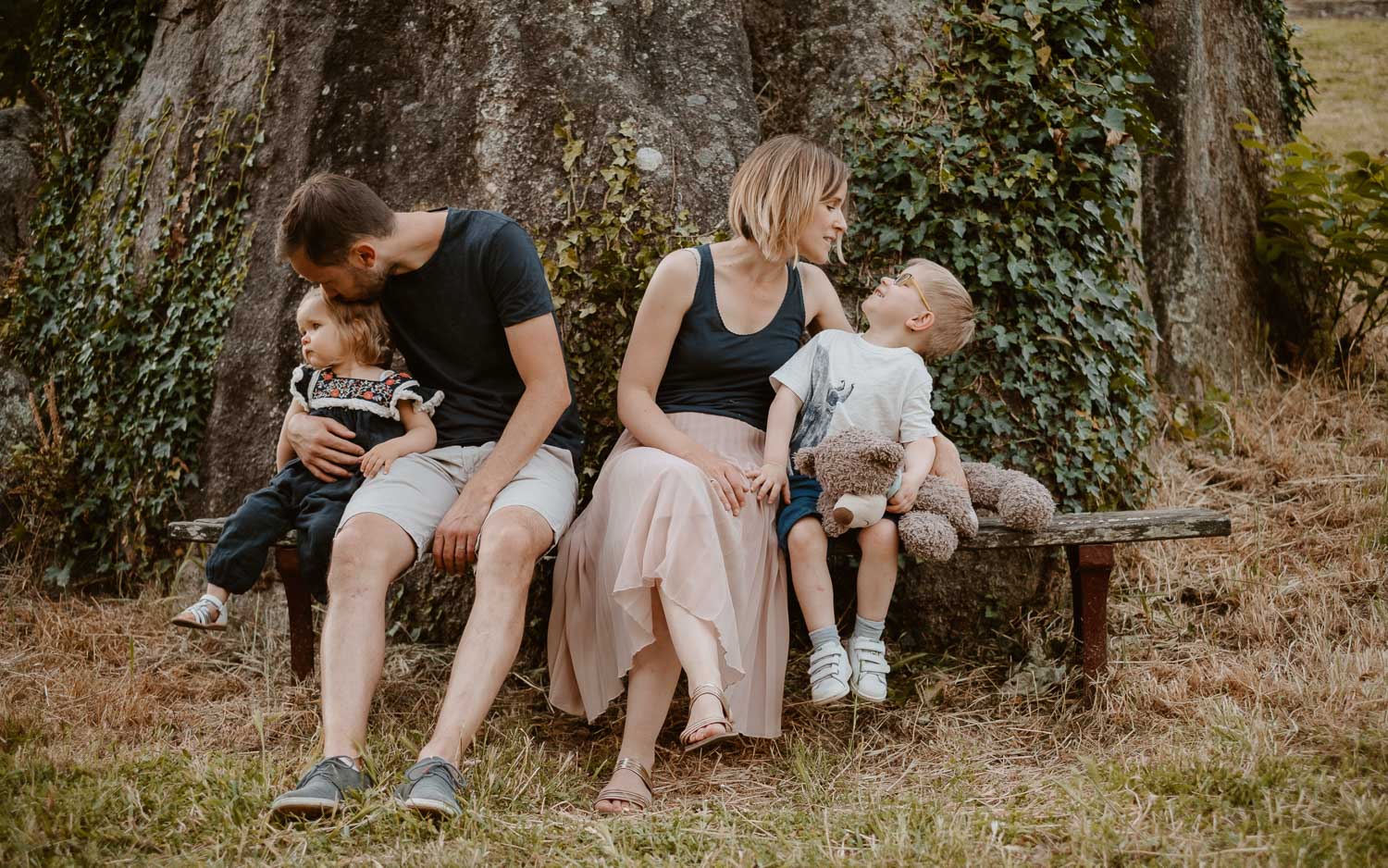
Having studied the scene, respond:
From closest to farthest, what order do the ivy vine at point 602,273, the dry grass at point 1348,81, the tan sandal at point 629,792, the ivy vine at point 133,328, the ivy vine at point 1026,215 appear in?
the tan sandal at point 629,792 < the ivy vine at point 602,273 < the ivy vine at point 1026,215 < the ivy vine at point 133,328 < the dry grass at point 1348,81

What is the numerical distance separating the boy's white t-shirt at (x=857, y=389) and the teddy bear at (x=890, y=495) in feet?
0.39

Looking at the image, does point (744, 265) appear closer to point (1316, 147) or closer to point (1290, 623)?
point (1290, 623)

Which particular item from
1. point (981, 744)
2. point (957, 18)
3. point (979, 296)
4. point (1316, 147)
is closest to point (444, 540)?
point (981, 744)

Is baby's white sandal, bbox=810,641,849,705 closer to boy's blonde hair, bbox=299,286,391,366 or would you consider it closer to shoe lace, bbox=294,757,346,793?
shoe lace, bbox=294,757,346,793

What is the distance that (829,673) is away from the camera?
3172mm

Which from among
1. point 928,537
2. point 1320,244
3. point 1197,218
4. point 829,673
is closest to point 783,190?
point 928,537

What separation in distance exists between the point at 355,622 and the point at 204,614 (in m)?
0.55

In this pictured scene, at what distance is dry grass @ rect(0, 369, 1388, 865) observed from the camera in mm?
2555

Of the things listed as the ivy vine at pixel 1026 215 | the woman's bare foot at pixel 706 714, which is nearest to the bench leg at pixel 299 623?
the woman's bare foot at pixel 706 714

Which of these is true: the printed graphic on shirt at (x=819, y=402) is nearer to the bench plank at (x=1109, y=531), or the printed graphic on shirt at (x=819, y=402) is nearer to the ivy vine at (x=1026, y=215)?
the bench plank at (x=1109, y=531)

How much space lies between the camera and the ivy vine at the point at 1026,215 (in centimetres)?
420

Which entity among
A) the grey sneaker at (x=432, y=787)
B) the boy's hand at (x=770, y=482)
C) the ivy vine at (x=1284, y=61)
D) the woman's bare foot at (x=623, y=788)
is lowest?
the woman's bare foot at (x=623, y=788)

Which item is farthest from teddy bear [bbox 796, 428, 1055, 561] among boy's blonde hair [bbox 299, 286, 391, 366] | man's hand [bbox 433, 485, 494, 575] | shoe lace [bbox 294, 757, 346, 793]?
shoe lace [bbox 294, 757, 346, 793]

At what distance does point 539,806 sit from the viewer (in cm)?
288
